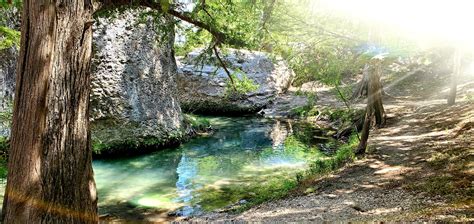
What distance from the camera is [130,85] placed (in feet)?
51.8

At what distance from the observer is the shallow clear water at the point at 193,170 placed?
10.6 m

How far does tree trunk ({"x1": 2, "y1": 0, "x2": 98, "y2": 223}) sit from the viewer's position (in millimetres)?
4109

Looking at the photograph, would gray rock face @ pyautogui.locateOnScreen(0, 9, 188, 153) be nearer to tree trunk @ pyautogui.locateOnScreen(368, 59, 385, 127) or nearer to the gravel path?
tree trunk @ pyautogui.locateOnScreen(368, 59, 385, 127)

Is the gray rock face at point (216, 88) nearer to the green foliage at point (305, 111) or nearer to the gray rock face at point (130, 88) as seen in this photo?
the green foliage at point (305, 111)

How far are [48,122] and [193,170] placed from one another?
9.69 m

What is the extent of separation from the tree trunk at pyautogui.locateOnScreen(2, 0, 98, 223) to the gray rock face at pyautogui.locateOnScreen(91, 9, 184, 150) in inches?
381

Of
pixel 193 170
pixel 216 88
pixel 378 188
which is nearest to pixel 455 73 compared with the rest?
pixel 378 188

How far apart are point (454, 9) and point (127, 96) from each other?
11491 mm

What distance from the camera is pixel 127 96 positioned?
15570mm

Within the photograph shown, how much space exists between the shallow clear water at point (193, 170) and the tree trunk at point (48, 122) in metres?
5.55

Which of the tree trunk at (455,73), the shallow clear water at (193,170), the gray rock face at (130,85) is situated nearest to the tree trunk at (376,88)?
the tree trunk at (455,73)

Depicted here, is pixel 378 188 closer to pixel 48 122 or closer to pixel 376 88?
pixel 376 88

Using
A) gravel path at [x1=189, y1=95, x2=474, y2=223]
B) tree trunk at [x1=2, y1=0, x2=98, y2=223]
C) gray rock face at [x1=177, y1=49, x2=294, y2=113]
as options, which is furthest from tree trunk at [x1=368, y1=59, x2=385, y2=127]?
gray rock face at [x1=177, y1=49, x2=294, y2=113]

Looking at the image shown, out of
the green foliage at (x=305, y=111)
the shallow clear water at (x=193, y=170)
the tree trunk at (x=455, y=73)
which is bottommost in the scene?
the shallow clear water at (x=193, y=170)
